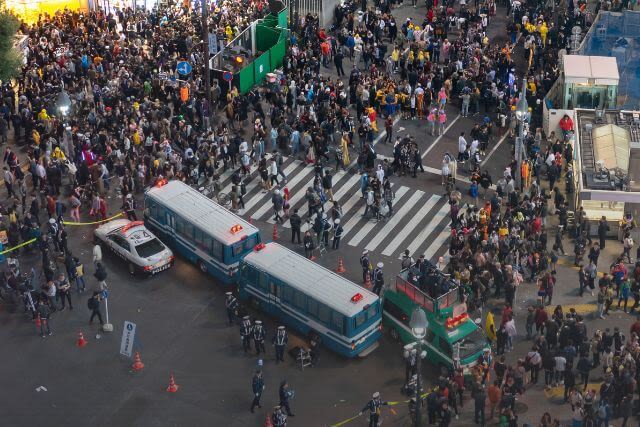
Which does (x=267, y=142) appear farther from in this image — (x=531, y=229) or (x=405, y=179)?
(x=531, y=229)

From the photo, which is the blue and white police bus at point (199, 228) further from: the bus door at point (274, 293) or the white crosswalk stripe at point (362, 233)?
the white crosswalk stripe at point (362, 233)

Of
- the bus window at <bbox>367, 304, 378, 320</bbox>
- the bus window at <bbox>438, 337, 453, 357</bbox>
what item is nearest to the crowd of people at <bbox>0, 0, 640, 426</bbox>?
the bus window at <bbox>438, 337, 453, 357</bbox>

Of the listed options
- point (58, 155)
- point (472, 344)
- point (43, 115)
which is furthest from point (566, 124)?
point (43, 115)

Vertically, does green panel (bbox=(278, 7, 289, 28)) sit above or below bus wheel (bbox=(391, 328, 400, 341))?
above

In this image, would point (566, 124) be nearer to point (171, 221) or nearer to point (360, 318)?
point (360, 318)

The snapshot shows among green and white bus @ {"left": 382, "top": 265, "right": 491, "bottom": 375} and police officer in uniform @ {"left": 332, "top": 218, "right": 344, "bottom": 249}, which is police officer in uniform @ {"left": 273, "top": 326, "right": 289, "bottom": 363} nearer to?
green and white bus @ {"left": 382, "top": 265, "right": 491, "bottom": 375}

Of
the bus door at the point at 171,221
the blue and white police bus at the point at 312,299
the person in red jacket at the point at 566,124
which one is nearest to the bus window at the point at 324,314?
the blue and white police bus at the point at 312,299
